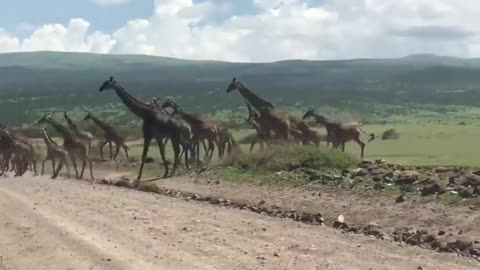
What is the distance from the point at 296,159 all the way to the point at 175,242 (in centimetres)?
1055

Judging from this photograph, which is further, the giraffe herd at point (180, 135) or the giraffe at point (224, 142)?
the giraffe at point (224, 142)

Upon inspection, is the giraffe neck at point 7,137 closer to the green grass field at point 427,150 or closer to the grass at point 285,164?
the green grass field at point 427,150

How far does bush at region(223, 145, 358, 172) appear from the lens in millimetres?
23984

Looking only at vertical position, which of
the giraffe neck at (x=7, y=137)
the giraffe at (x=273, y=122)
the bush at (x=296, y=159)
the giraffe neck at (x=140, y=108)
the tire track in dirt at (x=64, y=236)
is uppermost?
the giraffe neck at (x=140, y=108)

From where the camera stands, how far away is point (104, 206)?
1898 cm

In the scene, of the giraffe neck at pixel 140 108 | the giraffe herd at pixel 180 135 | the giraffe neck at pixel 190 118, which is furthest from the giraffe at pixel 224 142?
the giraffe neck at pixel 140 108

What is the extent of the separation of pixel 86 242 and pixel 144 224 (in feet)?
6.70

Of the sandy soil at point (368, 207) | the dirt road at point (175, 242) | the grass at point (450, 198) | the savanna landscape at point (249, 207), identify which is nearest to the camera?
the dirt road at point (175, 242)

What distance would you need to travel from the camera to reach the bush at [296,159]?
23984 millimetres

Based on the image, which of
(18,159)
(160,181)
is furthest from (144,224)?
(18,159)

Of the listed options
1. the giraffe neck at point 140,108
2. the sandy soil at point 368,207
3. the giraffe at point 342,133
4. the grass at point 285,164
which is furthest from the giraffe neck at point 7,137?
the sandy soil at point 368,207

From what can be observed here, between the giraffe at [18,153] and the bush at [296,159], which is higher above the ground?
the bush at [296,159]

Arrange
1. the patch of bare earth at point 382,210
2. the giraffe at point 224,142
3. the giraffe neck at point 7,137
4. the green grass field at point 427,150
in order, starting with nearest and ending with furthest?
the patch of bare earth at point 382,210 < the green grass field at point 427,150 < the giraffe at point 224,142 < the giraffe neck at point 7,137

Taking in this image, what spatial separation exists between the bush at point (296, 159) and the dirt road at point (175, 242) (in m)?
5.05
